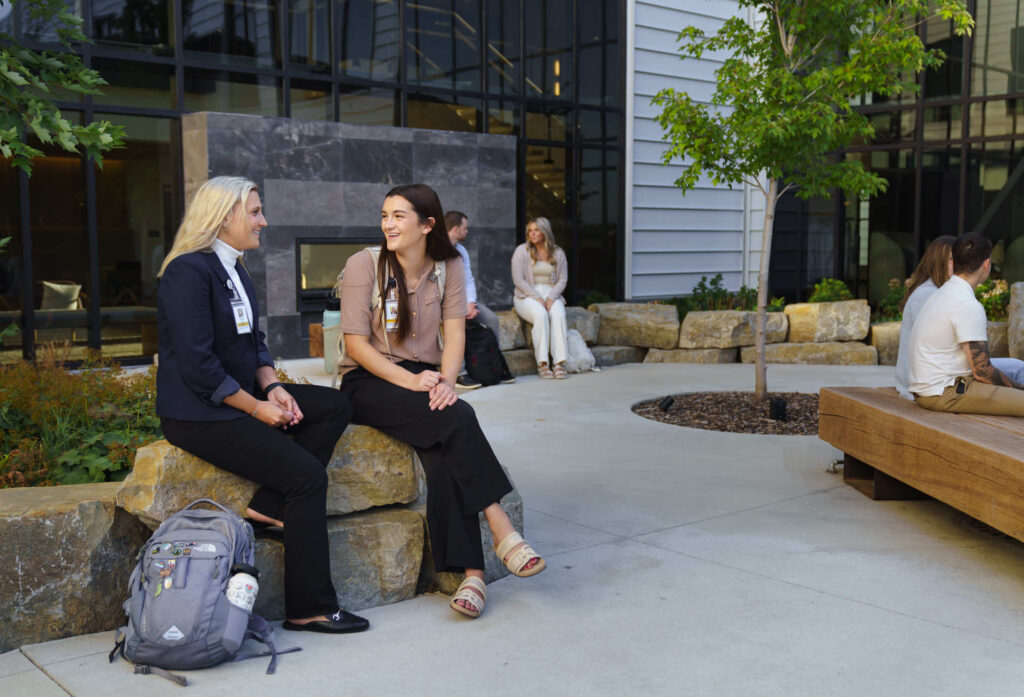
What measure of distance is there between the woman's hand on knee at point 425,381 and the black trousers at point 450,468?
31 mm

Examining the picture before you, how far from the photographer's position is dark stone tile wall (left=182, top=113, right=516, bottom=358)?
11.6 metres

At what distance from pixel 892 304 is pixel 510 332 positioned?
6881 millimetres

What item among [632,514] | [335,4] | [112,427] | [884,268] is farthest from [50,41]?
[884,268]

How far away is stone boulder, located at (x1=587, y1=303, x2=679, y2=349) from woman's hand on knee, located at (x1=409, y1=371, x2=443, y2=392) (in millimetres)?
8659

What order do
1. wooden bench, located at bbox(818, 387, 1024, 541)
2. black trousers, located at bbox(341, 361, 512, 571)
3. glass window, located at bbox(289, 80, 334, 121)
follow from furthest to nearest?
glass window, located at bbox(289, 80, 334, 121) < wooden bench, located at bbox(818, 387, 1024, 541) < black trousers, located at bbox(341, 361, 512, 571)

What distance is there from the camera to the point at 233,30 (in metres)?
12.2

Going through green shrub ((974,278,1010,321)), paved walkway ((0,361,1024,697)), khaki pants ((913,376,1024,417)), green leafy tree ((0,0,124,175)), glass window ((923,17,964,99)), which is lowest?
paved walkway ((0,361,1024,697))

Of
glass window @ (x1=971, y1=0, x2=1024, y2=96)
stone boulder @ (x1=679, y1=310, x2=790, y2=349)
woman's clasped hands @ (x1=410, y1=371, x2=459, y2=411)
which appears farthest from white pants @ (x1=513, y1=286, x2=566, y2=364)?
glass window @ (x1=971, y1=0, x2=1024, y2=96)

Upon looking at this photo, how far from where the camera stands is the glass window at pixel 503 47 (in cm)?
1464

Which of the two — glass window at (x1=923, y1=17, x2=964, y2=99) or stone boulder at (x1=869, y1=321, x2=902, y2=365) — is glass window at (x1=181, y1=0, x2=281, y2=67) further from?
glass window at (x1=923, y1=17, x2=964, y2=99)

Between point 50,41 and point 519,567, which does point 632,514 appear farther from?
point 50,41

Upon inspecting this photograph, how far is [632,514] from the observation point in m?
5.77

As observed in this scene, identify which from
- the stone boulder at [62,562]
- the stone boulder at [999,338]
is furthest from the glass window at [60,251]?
the stone boulder at [999,338]

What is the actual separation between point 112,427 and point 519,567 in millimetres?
2624
